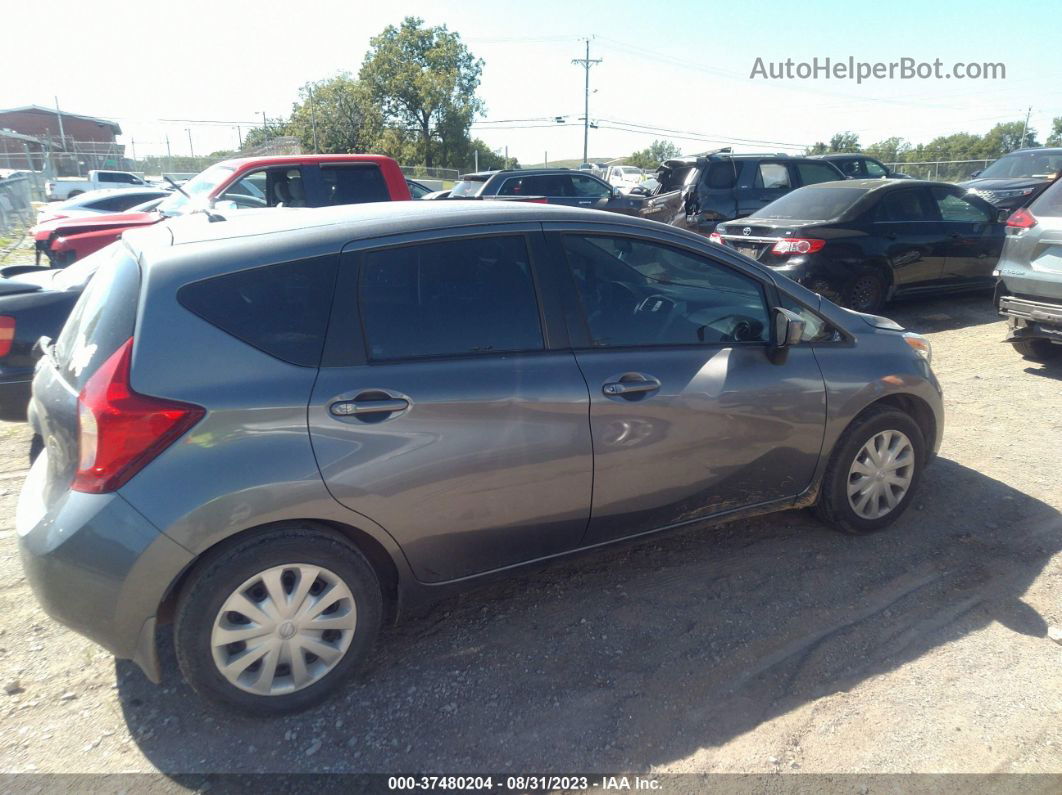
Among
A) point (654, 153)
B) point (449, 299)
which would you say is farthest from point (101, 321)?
point (654, 153)

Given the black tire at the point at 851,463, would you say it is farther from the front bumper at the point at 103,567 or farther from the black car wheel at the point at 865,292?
the black car wheel at the point at 865,292

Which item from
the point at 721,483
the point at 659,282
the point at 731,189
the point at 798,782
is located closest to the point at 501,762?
the point at 798,782

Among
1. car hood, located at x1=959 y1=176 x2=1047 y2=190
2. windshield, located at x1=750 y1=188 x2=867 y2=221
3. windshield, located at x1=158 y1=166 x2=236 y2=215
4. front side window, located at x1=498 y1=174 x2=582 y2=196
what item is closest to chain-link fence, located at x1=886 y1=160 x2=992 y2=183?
car hood, located at x1=959 y1=176 x2=1047 y2=190

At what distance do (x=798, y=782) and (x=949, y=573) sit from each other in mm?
1749

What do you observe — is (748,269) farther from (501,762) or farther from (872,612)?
(501,762)

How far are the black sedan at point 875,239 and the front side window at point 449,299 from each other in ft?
20.4

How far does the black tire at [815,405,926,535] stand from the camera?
3922 millimetres

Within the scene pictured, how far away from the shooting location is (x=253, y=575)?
264 cm

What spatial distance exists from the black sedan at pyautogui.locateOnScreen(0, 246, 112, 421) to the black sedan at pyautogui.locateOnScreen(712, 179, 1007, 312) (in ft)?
22.5

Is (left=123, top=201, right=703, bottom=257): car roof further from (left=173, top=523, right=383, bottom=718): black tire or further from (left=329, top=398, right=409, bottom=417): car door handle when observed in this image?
(left=173, top=523, right=383, bottom=718): black tire

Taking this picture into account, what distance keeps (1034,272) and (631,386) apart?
529 centimetres

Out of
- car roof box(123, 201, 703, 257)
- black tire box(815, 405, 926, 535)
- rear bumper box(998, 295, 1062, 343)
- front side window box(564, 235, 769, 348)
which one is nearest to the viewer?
car roof box(123, 201, 703, 257)

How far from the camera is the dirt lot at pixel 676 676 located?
2.66 meters

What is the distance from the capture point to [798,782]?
8.34 ft
